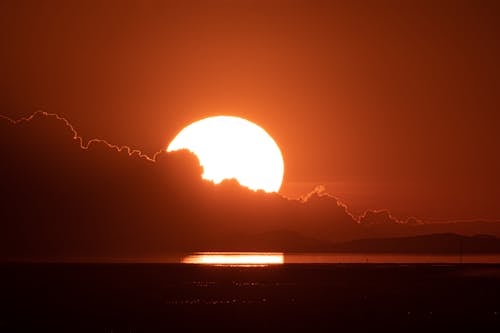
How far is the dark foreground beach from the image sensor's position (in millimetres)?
53094

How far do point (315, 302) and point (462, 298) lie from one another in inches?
596

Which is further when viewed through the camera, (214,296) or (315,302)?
(214,296)

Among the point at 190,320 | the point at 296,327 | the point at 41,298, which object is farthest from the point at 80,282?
the point at 296,327

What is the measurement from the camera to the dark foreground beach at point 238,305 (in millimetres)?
53094

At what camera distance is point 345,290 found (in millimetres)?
84875

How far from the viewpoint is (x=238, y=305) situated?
66.5 meters

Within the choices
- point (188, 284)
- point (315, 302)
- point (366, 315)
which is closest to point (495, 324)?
point (366, 315)

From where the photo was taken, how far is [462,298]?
75188 mm

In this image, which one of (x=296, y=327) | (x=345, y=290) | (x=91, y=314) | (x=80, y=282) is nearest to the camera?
(x=296, y=327)

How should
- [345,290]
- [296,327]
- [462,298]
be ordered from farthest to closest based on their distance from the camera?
[345,290] < [462,298] < [296,327]

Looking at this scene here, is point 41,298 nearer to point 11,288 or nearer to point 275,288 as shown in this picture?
point 11,288

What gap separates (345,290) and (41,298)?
103 ft

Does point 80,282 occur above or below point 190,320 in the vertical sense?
above

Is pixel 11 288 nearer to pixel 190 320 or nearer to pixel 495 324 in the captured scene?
pixel 190 320
